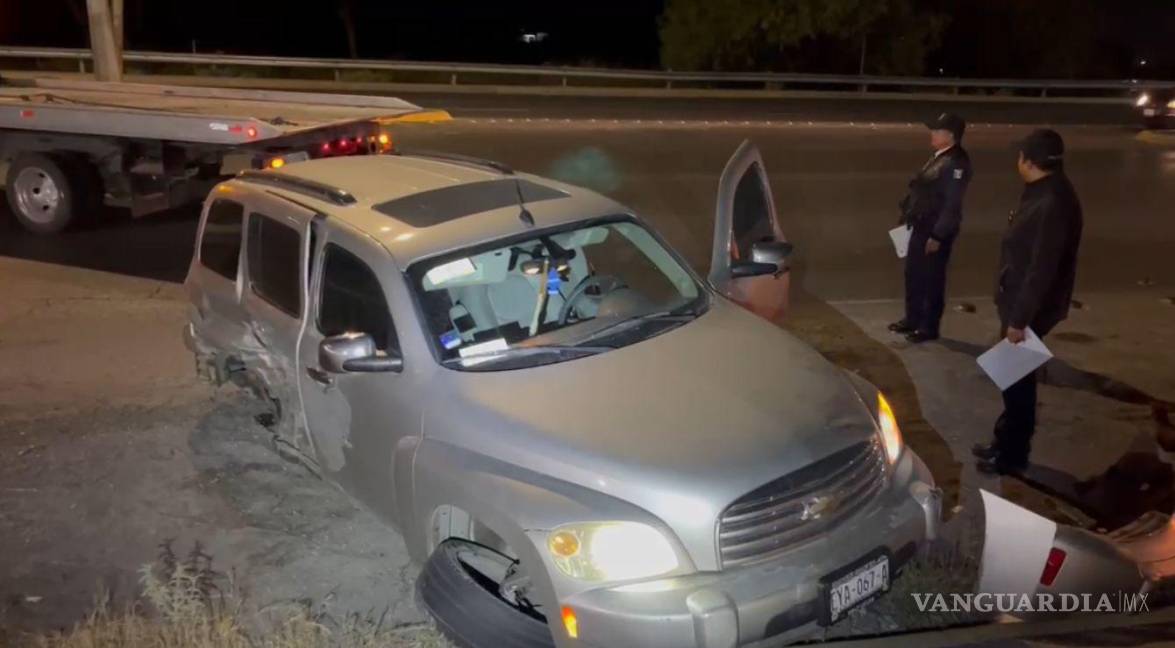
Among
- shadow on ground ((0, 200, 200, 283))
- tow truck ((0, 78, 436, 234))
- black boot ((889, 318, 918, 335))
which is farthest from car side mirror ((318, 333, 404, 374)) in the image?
shadow on ground ((0, 200, 200, 283))

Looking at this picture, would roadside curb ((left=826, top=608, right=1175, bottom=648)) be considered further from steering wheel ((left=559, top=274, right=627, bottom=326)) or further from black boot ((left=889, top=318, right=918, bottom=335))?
black boot ((left=889, top=318, right=918, bottom=335))

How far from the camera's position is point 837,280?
10.8m

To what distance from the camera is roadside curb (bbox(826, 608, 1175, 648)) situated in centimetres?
446

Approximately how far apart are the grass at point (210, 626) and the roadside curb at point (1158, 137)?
855 inches

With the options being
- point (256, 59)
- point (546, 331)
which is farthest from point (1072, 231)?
point (256, 59)

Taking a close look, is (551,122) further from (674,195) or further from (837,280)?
(837,280)

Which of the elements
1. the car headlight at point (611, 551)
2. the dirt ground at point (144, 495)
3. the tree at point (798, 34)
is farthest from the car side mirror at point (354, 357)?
the tree at point (798, 34)

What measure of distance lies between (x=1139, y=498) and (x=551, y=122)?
16519 millimetres

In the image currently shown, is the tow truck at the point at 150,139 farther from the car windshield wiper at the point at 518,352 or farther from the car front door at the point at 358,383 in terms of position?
the car windshield wiper at the point at 518,352

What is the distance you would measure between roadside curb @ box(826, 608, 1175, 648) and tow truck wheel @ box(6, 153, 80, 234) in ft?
33.1

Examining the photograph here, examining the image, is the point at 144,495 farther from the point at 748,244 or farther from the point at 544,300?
the point at 748,244

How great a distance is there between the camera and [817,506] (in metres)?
4.11

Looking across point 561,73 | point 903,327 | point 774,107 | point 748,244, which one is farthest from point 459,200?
point 561,73

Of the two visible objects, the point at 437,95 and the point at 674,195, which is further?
the point at 437,95
